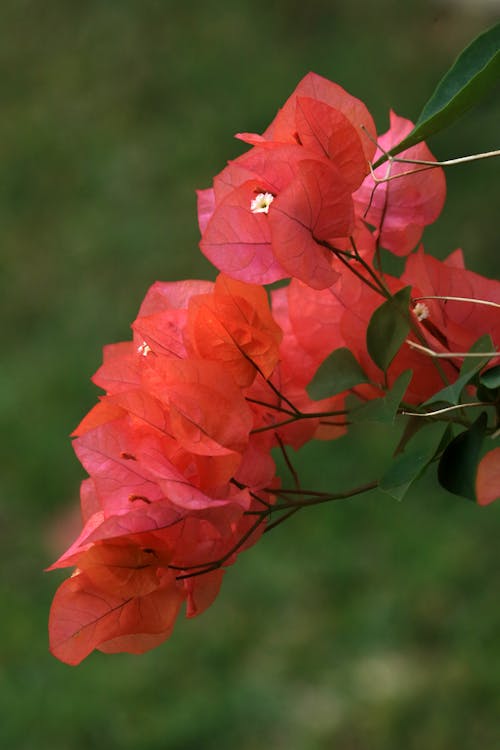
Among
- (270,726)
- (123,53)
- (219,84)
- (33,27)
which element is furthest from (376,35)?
(270,726)

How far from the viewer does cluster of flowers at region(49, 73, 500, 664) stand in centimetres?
40

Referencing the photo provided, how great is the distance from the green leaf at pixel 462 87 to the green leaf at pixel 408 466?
11cm

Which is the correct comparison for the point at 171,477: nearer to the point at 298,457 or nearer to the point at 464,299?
the point at 464,299

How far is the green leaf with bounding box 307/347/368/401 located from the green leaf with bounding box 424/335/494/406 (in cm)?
5

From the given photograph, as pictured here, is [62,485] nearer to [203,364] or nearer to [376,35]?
[376,35]

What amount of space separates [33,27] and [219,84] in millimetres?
772

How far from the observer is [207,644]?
174 cm

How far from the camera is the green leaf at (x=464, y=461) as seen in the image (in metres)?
0.41

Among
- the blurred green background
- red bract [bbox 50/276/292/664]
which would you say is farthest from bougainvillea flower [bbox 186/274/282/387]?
the blurred green background

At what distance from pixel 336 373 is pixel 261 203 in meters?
0.08

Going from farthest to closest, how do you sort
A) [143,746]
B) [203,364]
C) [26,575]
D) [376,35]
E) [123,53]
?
[123,53], [376,35], [26,575], [143,746], [203,364]

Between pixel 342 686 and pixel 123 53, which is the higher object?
pixel 123 53

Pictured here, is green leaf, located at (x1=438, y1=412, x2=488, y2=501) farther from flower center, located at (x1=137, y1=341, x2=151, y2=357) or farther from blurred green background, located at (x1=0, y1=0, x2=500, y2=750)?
blurred green background, located at (x1=0, y1=0, x2=500, y2=750)

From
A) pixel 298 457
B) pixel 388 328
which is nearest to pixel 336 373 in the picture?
pixel 388 328
